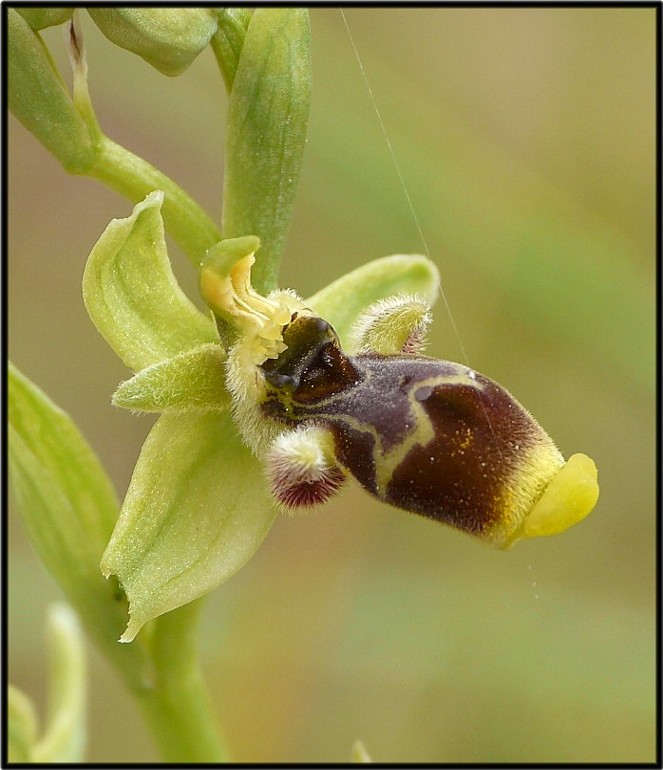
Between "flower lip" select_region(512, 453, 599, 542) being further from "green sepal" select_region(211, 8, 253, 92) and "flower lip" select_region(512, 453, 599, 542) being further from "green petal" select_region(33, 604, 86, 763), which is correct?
"green petal" select_region(33, 604, 86, 763)

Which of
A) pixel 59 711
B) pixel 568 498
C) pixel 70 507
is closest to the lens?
pixel 568 498

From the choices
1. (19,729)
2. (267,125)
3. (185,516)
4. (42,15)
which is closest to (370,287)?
(267,125)

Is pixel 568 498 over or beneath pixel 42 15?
beneath

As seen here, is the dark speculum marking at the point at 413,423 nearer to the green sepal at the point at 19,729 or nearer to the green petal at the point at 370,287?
the green petal at the point at 370,287

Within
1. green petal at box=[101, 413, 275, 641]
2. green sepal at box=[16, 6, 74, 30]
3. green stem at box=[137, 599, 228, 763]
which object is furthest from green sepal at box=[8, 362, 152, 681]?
green sepal at box=[16, 6, 74, 30]

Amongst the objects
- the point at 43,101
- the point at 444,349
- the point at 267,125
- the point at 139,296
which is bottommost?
the point at 444,349

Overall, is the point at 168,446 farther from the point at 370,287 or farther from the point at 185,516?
the point at 370,287
